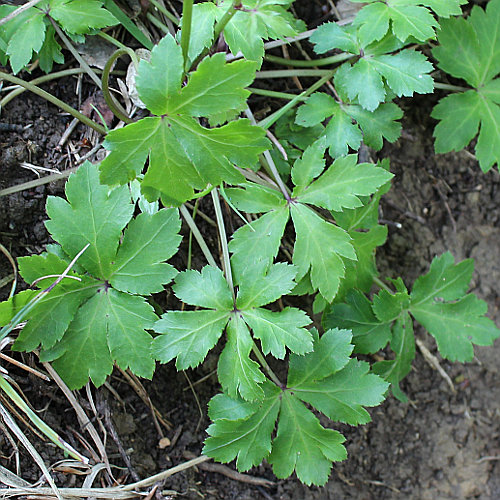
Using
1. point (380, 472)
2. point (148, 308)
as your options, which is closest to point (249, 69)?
point (148, 308)

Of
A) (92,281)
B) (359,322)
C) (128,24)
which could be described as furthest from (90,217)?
(359,322)

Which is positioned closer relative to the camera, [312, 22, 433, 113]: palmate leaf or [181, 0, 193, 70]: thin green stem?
[181, 0, 193, 70]: thin green stem

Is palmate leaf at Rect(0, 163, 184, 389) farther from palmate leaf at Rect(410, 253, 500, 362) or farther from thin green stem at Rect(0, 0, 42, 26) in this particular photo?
palmate leaf at Rect(410, 253, 500, 362)

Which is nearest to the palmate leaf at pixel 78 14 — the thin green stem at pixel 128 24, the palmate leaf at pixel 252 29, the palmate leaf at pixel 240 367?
the thin green stem at pixel 128 24

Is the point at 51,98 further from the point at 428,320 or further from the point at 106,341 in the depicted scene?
the point at 428,320

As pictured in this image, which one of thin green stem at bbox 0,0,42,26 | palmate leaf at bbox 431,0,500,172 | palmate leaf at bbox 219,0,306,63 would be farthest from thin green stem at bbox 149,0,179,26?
palmate leaf at bbox 431,0,500,172

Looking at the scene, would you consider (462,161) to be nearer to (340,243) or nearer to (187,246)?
(340,243)
